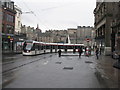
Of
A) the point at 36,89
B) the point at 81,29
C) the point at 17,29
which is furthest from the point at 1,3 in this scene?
the point at 81,29

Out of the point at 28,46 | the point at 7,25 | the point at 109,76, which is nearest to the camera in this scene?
the point at 109,76

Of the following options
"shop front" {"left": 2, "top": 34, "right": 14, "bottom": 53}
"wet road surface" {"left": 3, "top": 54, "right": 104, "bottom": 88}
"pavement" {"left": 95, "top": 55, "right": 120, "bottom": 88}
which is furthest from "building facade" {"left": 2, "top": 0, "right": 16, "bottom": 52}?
"pavement" {"left": 95, "top": 55, "right": 120, "bottom": 88}

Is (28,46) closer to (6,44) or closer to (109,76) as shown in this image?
(6,44)

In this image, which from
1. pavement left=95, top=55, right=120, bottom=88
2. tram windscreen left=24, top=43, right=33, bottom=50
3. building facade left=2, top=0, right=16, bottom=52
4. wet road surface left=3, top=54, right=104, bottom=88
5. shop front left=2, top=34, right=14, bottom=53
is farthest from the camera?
building facade left=2, top=0, right=16, bottom=52

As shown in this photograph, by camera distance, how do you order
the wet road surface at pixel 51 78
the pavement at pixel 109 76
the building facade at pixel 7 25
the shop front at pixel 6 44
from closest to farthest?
the wet road surface at pixel 51 78, the pavement at pixel 109 76, the shop front at pixel 6 44, the building facade at pixel 7 25

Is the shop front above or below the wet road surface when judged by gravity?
above

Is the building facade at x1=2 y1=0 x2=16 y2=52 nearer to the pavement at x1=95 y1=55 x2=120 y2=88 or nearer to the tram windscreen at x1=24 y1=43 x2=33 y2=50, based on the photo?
the tram windscreen at x1=24 y1=43 x2=33 y2=50

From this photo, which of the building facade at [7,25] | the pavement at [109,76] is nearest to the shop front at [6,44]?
the building facade at [7,25]

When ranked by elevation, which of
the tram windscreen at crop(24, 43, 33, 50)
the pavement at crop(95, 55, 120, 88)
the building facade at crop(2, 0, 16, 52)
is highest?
the building facade at crop(2, 0, 16, 52)

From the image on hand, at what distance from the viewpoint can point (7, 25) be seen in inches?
1934

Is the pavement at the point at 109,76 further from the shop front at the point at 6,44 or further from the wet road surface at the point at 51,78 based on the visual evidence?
the shop front at the point at 6,44

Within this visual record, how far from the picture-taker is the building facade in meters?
46.9

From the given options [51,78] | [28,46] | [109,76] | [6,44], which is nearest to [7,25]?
[6,44]

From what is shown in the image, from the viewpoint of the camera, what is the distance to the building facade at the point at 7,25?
46.9 meters
